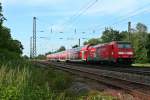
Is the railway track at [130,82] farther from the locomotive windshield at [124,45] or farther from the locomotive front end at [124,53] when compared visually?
the locomotive windshield at [124,45]

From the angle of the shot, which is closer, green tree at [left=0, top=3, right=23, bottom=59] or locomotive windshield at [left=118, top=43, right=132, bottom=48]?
green tree at [left=0, top=3, right=23, bottom=59]

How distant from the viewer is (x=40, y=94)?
1109 centimetres

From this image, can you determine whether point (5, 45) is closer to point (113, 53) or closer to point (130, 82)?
point (113, 53)

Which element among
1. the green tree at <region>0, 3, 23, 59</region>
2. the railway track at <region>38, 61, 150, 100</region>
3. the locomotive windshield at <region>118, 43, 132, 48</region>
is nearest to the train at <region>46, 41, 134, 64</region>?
the locomotive windshield at <region>118, 43, 132, 48</region>

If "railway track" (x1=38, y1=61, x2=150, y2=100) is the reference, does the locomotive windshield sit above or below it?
above

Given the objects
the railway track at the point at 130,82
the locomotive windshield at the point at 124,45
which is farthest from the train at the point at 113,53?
the railway track at the point at 130,82

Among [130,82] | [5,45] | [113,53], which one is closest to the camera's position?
[130,82]

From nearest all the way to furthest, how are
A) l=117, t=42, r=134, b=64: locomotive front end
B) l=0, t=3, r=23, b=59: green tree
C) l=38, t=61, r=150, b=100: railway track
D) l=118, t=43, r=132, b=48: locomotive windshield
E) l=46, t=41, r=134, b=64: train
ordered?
1. l=38, t=61, r=150, b=100: railway track
2. l=0, t=3, r=23, b=59: green tree
3. l=117, t=42, r=134, b=64: locomotive front end
4. l=46, t=41, r=134, b=64: train
5. l=118, t=43, r=132, b=48: locomotive windshield

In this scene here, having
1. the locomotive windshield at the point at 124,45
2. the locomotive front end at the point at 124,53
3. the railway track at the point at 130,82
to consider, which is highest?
the locomotive windshield at the point at 124,45

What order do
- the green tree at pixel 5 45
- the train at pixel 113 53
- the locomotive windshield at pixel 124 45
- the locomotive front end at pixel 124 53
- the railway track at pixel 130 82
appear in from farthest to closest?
the locomotive windshield at pixel 124 45
the train at pixel 113 53
the locomotive front end at pixel 124 53
the green tree at pixel 5 45
the railway track at pixel 130 82

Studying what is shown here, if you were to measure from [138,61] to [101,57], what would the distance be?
32560 mm

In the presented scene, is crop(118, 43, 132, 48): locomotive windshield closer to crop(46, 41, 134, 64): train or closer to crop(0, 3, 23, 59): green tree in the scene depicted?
crop(46, 41, 134, 64): train

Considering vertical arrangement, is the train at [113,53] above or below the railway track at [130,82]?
above

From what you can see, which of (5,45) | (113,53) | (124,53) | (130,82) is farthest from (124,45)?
(130,82)
